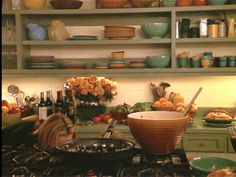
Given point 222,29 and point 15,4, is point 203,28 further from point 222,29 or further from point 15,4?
point 15,4

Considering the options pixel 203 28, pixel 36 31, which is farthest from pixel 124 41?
pixel 36 31

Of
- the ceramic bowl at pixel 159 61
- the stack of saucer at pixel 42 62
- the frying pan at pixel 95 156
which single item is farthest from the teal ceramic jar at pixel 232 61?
the frying pan at pixel 95 156

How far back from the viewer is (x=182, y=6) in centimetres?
336

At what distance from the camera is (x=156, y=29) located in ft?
11.1

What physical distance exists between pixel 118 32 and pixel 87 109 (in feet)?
2.64

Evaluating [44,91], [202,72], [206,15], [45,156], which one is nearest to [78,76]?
[44,91]

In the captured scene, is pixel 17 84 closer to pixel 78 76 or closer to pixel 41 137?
pixel 78 76

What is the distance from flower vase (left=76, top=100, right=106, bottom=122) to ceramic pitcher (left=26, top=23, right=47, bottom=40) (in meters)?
0.77

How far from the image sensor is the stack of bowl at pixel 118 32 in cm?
338

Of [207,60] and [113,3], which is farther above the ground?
[113,3]

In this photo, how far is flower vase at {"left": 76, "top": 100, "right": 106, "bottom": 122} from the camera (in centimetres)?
338

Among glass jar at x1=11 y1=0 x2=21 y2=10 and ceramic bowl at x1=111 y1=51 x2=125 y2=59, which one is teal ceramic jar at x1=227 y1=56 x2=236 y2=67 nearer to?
ceramic bowl at x1=111 y1=51 x2=125 y2=59

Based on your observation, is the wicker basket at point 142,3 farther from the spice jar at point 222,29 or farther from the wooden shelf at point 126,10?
the spice jar at point 222,29

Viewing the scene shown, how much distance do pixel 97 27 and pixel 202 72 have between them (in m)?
1.21
